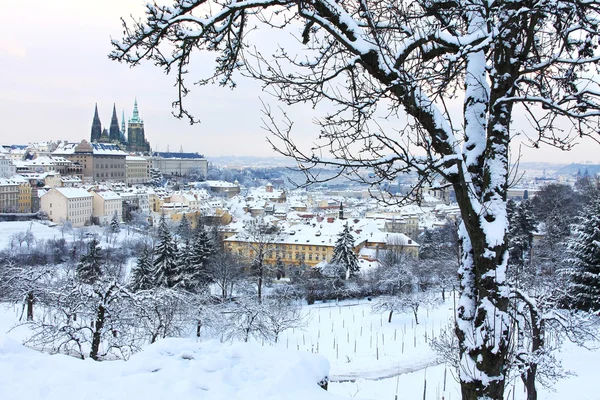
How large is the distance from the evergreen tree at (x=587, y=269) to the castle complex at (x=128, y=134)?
100732mm

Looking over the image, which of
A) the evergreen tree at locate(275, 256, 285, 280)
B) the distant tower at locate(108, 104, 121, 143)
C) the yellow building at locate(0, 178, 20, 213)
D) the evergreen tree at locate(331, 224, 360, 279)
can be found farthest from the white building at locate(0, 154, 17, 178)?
the evergreen tree at locate(331, 224, 360, 279)

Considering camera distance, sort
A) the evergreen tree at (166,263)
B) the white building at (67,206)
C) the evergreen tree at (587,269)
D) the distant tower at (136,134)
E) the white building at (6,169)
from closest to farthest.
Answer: the evergreen tree at (587,269)
the evergreen tree at (166,263)
the white building at (67,206)
the white building at (6,169)
the distant tower at (136,134)

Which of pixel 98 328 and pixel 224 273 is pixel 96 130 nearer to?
pixel 224 273

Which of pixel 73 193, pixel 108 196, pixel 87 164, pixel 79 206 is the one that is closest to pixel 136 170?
pixel 87 164

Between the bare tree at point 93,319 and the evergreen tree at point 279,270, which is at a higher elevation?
the bare tree at point 93,319

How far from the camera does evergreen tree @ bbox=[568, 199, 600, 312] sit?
13758mm

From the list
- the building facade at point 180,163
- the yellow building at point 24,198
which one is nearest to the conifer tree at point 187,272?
the yellow building at point 24,198

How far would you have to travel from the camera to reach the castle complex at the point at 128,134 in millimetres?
101562

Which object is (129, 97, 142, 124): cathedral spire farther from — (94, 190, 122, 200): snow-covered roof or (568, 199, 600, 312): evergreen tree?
(568, 199, 600, 312): evergreen tree

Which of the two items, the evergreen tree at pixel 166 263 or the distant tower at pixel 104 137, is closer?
the evergreen tree at pixel 166 263

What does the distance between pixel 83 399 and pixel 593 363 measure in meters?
11.3

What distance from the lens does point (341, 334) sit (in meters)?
19.2

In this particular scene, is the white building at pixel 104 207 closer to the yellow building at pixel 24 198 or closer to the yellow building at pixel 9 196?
the yellow building at pixel 24 198

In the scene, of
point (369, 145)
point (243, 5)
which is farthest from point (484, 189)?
point (243, 5)
